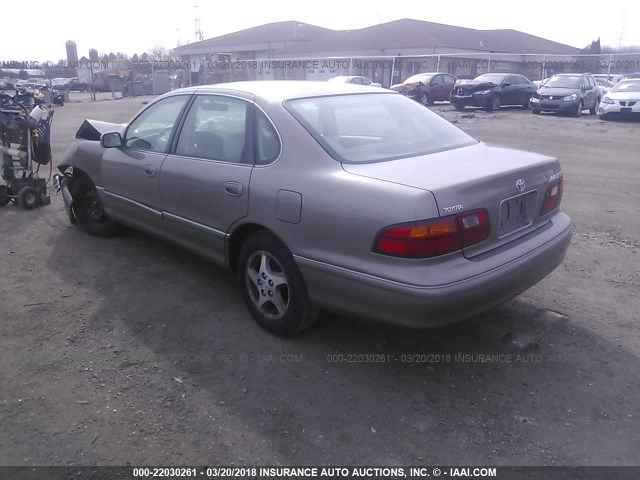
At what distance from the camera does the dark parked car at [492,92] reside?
2148 centimetres

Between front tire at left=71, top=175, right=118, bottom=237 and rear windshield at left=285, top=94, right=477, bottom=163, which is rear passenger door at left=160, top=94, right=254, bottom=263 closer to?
rear windshield at left=285, top=94, right=477, bottom=163

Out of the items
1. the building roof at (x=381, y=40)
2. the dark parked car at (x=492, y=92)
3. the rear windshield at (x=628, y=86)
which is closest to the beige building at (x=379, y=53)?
the building roof at (x=381, y=40)

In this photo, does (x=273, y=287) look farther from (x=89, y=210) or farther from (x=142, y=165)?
(x=89, y=210)

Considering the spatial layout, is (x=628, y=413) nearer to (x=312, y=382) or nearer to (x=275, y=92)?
(x=312, y=382)

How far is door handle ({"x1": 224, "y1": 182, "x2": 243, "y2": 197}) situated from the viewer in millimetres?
3696

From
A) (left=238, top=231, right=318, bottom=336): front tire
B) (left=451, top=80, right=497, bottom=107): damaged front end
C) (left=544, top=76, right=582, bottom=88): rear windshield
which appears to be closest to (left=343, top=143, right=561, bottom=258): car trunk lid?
(left=238, top=231, right=318, bottom=336): front tire

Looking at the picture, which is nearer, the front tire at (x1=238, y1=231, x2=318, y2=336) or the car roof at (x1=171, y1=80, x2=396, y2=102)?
the front tire at (x1=238, y1=231, x2=318, y2=336)

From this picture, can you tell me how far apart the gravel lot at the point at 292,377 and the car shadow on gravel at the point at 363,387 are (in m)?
0.01

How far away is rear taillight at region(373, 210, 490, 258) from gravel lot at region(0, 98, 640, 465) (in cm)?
87

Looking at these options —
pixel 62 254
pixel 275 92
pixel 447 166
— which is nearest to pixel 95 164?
pixel 62 254

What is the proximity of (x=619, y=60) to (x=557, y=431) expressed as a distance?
1395 inches

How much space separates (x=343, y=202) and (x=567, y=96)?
19.1 meters

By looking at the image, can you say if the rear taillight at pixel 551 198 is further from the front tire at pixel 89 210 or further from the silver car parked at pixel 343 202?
the front tire at pixel 89 210

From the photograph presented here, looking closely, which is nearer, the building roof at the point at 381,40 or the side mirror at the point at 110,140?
the side mirror at the point at 110,140
